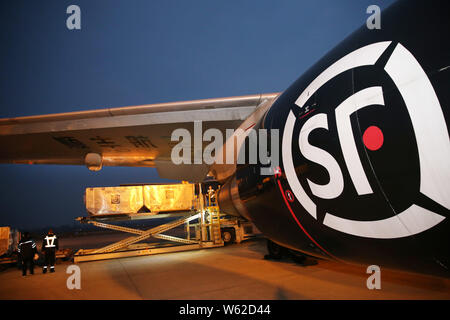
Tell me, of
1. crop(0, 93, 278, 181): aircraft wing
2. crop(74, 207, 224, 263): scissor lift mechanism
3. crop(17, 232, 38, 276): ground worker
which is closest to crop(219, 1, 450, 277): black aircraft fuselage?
crop(0, 93, 278, 181): aircraft wing

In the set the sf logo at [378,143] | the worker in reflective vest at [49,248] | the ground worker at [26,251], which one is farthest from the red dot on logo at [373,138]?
the ground worker at [26,251]

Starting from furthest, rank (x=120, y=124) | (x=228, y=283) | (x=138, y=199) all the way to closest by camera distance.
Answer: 1. (x=138, y=199)
2. (x=120, y=124)
3. (x=228, y=283)

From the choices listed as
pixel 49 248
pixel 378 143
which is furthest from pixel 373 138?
pixel 49 248

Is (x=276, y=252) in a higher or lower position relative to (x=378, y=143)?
lower

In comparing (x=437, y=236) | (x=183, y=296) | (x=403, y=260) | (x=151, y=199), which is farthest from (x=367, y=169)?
(x=151, y=199)

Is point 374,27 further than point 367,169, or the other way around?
point 374,27

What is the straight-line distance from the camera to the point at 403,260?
5.15 feet

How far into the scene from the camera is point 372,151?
1550 millimetres

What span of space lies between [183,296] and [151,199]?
261 inches

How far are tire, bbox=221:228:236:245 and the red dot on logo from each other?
10.9m

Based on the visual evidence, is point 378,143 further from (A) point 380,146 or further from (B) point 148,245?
(B) point 148,245

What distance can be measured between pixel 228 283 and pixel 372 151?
15.3ft
